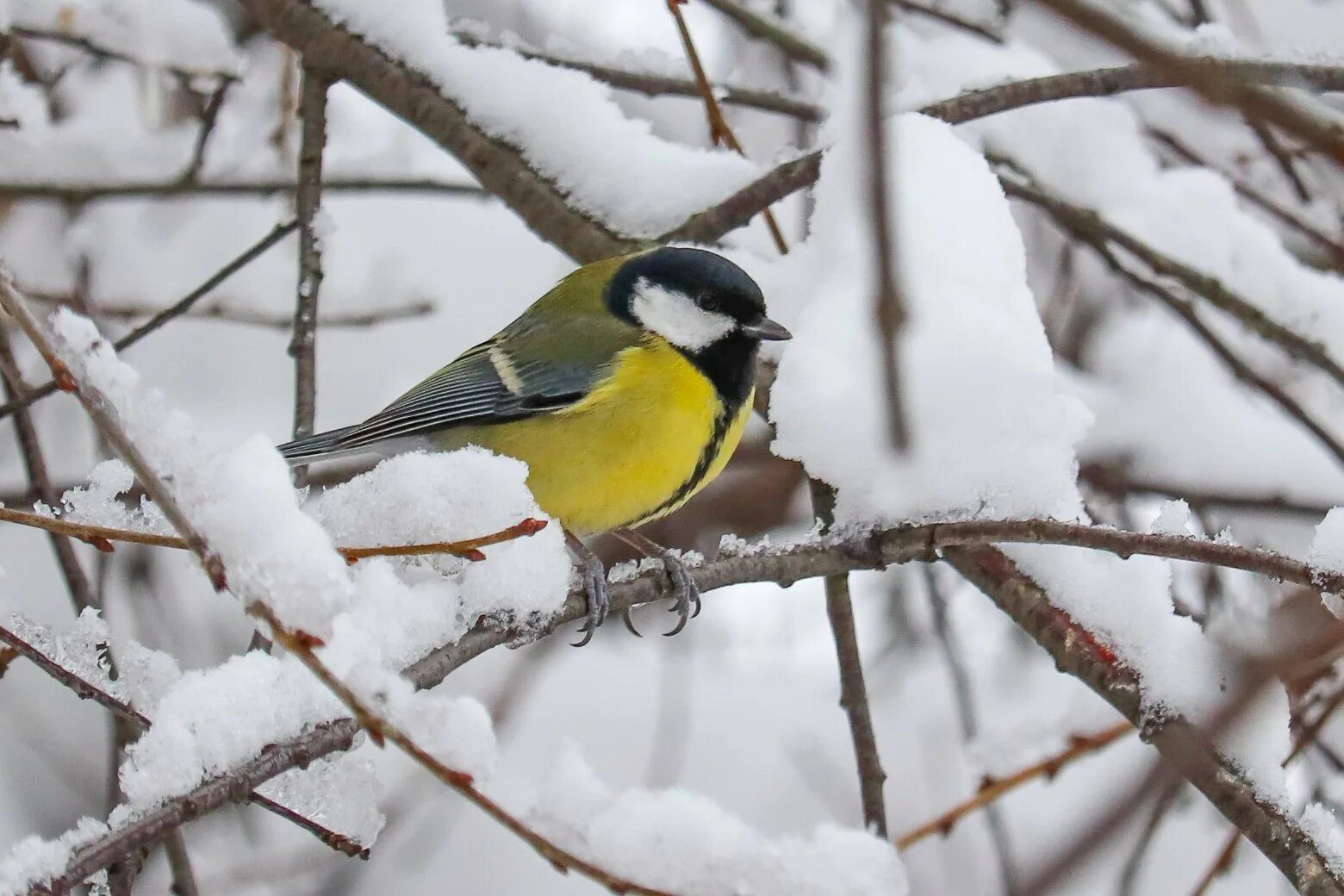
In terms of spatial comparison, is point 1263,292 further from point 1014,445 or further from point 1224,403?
point 1014,445

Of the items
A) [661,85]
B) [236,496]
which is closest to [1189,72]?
[236,496]

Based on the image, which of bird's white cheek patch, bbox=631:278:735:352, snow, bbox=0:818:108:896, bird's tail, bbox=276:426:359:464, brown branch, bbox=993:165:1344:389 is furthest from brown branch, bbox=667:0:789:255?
snow, bbox=0:818:108:896

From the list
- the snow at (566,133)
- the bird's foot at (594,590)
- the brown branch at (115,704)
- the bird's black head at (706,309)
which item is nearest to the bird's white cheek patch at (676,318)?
the bird's black head at (706,309)

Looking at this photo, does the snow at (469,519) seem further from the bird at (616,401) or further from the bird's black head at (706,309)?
the bird's black head at (706,309)

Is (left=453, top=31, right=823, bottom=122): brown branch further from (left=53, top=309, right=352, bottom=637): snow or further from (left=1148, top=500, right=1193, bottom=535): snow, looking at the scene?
(left=53, top=309, right=352, bottom=637): snow

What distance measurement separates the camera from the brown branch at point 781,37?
2650 millimetres

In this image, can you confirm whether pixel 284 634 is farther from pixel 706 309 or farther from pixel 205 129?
pixel 205 129

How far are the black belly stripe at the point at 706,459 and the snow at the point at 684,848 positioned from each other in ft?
2.80

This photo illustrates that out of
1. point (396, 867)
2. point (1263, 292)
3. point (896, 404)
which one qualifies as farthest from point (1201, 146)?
point (896, 404)

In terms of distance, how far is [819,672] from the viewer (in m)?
3.92

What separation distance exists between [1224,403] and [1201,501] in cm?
63

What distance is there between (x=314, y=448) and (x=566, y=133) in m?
0.71

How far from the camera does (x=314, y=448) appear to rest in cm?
216

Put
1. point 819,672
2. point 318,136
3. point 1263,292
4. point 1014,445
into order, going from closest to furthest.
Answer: point 1014,445 → point 318,136 → point 1263,292 → point 819,672
